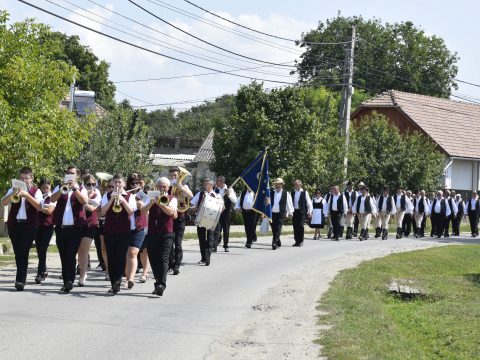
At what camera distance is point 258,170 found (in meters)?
25.2

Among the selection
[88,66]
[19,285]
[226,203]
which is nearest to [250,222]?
[226,203]

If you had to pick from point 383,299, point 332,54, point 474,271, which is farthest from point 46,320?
point 332,54

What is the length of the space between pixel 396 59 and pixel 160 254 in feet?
225

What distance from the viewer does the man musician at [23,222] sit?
14.6m

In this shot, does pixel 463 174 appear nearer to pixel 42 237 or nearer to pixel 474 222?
pixel 474 222

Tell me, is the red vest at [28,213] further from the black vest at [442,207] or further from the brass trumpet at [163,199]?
the black vest at [442,207]

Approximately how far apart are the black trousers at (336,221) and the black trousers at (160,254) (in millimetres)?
16546

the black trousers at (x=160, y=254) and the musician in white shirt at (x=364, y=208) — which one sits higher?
the musician in white shirt at (x=364, y=208)

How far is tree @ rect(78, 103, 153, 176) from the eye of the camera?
3591 centimetres

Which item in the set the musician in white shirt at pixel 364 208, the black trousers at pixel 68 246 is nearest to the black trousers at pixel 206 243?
the black trousers at pixel 68 246

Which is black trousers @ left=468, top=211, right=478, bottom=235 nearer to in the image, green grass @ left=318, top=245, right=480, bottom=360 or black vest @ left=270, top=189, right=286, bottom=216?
green grass @ left=318, top=245, right=480, bottom=360

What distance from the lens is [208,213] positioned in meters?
19.1

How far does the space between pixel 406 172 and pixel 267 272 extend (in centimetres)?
2582

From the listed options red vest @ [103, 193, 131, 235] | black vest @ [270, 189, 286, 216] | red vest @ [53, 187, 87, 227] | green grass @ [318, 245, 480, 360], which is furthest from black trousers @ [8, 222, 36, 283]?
black vest @ [270, 189, 286, 216]
